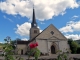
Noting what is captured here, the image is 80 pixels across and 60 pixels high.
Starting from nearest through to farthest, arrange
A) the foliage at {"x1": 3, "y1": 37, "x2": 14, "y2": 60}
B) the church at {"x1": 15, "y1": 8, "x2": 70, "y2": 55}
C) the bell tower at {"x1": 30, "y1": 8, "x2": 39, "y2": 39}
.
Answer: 1. the foliage at {"x1": 3, "y1": 37, "x2": 14, "y2": 60}
2. the church at {"x1": 15, "y1": 8, "x2": 70, "y2": 55}
3. the bell tower at {"x1": 30, "y1": 8, "x2": 39, "y2": 39}

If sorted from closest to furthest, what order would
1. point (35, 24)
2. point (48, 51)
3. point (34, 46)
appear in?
point (34, 46) < point (48, 51) < point (35, 24)

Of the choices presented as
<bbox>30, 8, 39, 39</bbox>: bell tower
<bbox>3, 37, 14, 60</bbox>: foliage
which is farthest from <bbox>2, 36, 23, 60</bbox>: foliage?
<bbox>30, 8, 39, 39</bbox>: bell tower

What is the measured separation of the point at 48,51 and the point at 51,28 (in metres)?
6.72

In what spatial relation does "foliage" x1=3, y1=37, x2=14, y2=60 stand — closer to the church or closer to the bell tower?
the church

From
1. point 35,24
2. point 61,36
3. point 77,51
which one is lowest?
point 77,51

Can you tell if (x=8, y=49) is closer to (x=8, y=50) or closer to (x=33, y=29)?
(x=8, y=50)

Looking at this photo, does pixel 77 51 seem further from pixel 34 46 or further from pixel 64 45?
pixel 34 46

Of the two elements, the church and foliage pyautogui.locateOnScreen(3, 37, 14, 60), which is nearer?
foliage pyautogui.locateOnScreen(3, 37, 14, 60)

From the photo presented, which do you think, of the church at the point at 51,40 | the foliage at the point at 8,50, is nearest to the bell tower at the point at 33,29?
the church at the point at 51,40

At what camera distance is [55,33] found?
42.7 metres

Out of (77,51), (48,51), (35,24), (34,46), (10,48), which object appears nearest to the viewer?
(34,46)

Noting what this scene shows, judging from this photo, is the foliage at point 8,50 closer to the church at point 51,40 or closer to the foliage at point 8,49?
the foliage at point 8,49

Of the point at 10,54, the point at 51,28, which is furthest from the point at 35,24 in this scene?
the point at 10,54

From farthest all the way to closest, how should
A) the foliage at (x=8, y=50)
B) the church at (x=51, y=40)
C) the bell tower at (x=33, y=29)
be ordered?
the bell tower at (x=33, y=29) → the church at (x=51, y=40) → the foliage at (x=8, y=50)
